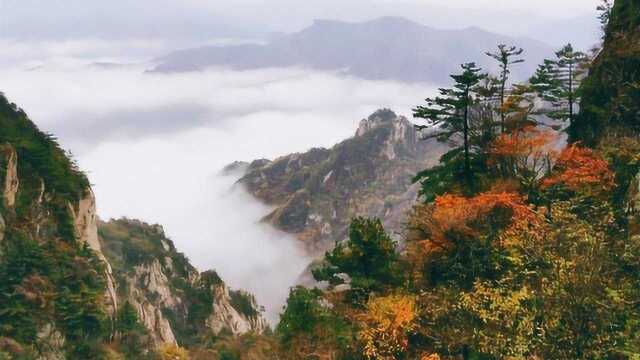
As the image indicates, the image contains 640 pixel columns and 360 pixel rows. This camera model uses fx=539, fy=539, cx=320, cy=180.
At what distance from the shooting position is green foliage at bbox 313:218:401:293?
31531 mm

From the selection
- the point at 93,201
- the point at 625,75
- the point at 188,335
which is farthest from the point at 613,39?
the point at 188,335

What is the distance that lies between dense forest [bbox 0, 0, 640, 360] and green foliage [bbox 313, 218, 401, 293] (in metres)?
0.08

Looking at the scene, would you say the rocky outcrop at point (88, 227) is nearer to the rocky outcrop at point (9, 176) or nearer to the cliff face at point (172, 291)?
the rocky outcrop at point (9, 176)

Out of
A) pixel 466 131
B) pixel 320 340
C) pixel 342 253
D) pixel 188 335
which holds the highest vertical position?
pixel 466 131

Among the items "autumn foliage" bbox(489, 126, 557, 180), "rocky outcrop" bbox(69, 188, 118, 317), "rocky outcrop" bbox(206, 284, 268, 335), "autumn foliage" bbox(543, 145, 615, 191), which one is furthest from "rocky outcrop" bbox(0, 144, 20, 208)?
"rocky outcrop" bbox(206, 284, 268, 335)

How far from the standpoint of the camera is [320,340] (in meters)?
29.5

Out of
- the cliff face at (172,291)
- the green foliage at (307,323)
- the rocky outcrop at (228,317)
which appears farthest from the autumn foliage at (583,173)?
the rocky outcrop at (228,317)

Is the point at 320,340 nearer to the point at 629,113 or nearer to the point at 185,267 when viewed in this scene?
the point at 629,113

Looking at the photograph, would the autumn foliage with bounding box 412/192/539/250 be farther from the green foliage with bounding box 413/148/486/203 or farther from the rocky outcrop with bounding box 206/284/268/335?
the rocky outcrop with bounding box 206/284/268/335

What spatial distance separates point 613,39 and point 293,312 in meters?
30.0

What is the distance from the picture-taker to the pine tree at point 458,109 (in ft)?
120

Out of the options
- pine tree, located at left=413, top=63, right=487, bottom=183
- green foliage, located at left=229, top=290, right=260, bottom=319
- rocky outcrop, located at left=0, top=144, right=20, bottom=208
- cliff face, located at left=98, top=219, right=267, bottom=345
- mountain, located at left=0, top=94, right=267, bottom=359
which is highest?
pine tree, located at left=413, top=63, right=487, bottom=183

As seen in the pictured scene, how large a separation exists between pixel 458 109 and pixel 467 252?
12306mm

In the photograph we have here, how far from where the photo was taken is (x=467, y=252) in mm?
29609
